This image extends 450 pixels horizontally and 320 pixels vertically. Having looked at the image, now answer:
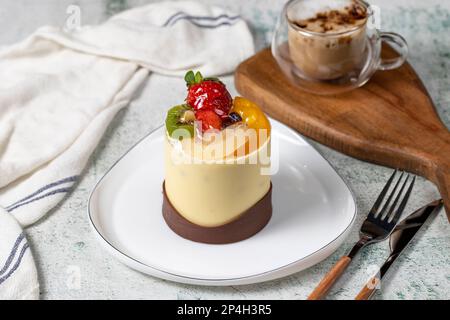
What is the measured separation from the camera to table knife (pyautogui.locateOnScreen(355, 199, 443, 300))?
5.28 feet

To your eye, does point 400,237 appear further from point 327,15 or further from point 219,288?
point 327,15

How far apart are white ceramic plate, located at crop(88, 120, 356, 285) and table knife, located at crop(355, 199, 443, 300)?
98 millimetres

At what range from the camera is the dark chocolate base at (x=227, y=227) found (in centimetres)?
170

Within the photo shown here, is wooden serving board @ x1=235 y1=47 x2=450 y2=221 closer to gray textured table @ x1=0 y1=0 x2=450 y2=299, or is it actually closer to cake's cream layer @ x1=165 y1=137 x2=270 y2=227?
gray textured table @ x1=0 y1=0 x2=450 y2=299

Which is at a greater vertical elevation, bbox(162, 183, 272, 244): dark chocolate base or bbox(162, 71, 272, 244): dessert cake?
bbox(162, 71, 272, 244): dessert cake

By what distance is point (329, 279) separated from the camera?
1.59 m

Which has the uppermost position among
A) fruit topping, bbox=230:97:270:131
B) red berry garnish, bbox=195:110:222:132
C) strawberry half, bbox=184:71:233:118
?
strawberry half, bbox=184:71:233:118

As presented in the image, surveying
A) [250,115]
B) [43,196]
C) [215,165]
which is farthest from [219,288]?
[43,196]

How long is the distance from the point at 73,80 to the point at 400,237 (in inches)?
37.8

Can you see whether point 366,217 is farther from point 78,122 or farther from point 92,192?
point 78,122

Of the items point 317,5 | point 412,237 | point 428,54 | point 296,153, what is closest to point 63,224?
point 296,153

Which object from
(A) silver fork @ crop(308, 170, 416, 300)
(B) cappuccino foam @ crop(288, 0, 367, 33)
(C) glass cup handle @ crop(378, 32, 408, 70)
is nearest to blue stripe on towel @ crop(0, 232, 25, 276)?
(A) silver fork @ crop(308, 170, 416, 300)

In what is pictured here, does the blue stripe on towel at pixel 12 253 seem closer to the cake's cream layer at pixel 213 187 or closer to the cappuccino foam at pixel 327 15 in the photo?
the cake's cream layer at pixel 213 187

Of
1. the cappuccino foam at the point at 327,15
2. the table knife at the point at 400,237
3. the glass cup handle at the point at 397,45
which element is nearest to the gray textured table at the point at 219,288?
the table knife at the point at 400,237
